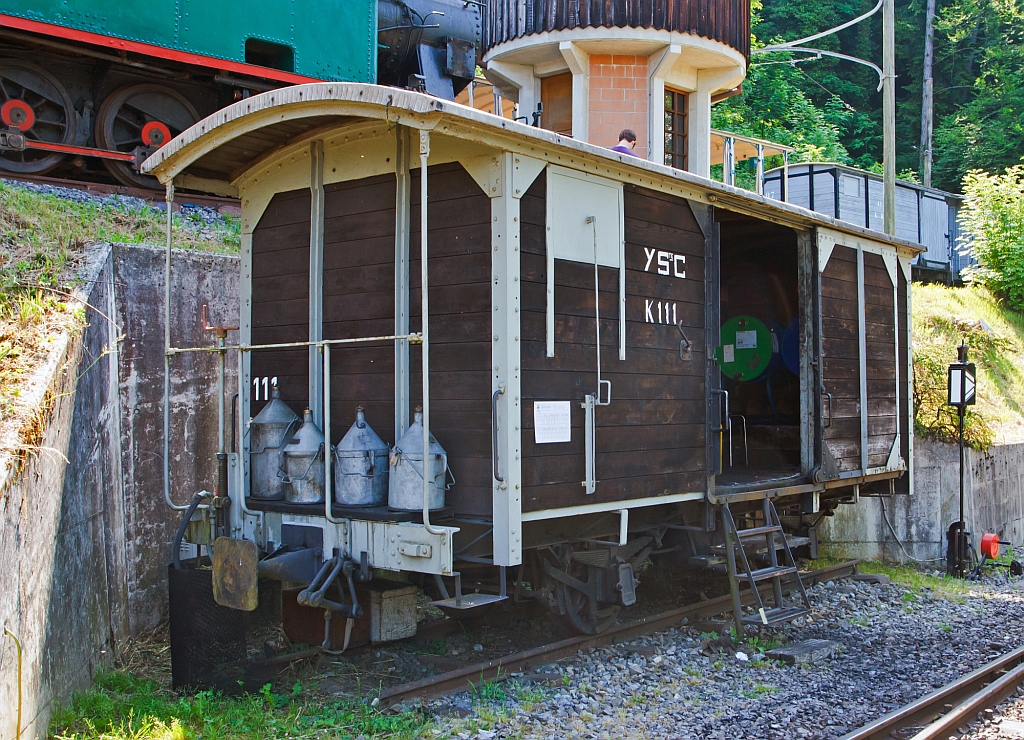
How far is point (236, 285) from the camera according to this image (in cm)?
784

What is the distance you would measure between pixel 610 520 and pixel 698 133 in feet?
25.8

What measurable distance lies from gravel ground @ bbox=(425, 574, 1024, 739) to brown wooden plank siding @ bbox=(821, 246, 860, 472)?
1.52 m

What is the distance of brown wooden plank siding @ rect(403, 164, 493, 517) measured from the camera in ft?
18.5

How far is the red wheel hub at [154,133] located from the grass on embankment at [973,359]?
9320mm

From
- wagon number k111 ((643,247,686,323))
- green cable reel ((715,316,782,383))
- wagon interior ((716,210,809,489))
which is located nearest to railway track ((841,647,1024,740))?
wagon number k111 ((643,247,686,323))

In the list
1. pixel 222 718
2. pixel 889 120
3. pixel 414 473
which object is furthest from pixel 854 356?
pixel 222 718

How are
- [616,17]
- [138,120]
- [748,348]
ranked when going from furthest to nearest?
[616,17], [748,348], [138,120]

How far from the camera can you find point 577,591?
22.3ft

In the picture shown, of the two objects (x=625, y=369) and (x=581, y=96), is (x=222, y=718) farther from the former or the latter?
(x=581, y=96)

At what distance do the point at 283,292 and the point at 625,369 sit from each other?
2457 millimetres

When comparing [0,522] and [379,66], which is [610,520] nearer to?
[0,522]

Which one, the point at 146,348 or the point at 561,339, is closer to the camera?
the point at 561,339

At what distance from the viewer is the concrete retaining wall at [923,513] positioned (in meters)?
11.4

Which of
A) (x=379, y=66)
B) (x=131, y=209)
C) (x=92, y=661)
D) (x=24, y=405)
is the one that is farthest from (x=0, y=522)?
(x=379, y=66)
